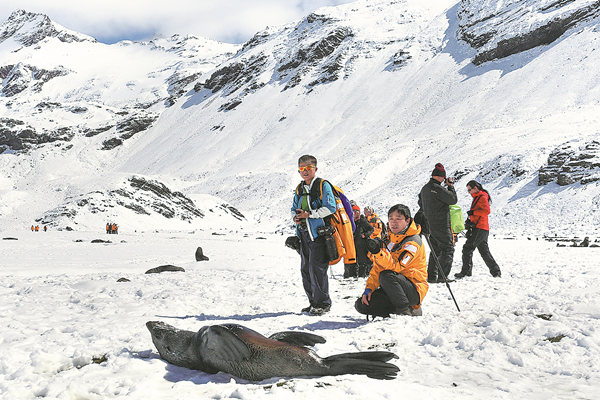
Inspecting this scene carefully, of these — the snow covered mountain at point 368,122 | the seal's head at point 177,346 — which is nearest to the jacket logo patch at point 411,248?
the seal's head at point 177,346

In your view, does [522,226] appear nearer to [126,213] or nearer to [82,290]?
[82,290]

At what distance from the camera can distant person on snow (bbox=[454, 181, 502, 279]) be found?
27.8 ft

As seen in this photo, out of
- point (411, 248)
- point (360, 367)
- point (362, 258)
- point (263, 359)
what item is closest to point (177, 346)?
point (263, 359)

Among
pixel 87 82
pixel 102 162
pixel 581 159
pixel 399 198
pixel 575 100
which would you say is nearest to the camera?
pixel 581 159

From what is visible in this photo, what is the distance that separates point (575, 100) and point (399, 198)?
28.6 metres

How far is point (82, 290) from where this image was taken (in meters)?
7.25

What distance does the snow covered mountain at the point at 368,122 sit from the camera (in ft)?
114

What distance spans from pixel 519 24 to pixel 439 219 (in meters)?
83.6

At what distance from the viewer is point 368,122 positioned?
78.3 m

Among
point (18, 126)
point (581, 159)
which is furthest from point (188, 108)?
point (581, 159)

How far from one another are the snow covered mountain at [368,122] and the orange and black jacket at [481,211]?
591 inches

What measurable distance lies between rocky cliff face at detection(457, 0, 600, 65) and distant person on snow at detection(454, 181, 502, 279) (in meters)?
77.1

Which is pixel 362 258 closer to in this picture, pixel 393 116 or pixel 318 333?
pixel 318 333

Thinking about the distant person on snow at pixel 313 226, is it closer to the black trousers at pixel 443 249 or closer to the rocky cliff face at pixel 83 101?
the black trousers at pixel 443 249
